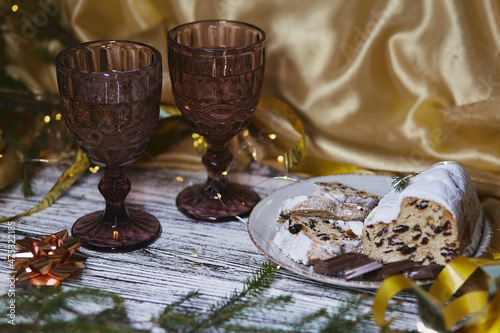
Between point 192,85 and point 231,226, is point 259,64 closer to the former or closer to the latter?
point 192,85

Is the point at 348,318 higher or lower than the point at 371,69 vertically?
lower

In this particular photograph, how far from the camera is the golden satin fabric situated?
53.8 inches

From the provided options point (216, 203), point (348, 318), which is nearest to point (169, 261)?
point (216, 203)

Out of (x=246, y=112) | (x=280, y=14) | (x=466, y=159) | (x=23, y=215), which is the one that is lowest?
(x=23, y=215)

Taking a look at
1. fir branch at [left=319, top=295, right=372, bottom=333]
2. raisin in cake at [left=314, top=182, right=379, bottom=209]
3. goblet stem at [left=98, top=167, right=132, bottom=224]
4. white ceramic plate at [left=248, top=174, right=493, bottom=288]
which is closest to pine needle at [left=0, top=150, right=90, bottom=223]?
goblet stem at [left=98, top=167, right=132, bottom=224]

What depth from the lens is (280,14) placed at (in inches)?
57.1

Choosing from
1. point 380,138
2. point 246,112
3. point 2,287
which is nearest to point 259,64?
point 246,112

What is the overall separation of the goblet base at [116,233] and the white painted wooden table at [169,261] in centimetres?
2

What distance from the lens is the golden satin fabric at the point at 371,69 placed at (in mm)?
1366

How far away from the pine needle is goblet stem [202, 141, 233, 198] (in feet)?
0.97

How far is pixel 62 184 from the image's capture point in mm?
1350

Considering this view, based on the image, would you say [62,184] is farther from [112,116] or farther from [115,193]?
[112,116]

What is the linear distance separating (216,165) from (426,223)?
0.51m

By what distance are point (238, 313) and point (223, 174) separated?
0.46 metres
